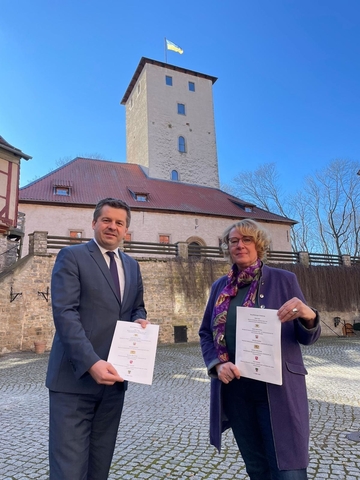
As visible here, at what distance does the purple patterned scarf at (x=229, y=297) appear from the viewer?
2.15m

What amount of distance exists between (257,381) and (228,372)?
20 centimetres

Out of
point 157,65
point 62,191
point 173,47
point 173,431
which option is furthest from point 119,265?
point 173,47

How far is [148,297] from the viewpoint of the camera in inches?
623

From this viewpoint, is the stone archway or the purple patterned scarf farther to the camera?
the stone archway

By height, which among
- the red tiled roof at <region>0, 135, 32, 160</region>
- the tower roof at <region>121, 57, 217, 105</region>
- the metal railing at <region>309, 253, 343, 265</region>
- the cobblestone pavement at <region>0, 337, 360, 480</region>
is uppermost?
the tower roof at <region>121, 57, 217, 105</region>

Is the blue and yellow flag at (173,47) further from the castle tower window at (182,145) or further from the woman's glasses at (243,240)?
the woman's glasses at (243,240)

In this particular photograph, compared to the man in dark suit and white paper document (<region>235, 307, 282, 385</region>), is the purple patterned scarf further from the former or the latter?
the man in dark suit

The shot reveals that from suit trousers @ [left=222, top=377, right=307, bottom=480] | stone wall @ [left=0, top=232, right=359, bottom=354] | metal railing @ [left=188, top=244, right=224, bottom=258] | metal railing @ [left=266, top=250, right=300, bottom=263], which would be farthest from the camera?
metal railing @ [left=266, top=250, right=300, bottom=263]

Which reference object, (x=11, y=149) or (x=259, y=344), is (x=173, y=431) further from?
(x=11, y=149)

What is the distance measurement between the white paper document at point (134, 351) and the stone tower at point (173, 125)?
2483 centimetres

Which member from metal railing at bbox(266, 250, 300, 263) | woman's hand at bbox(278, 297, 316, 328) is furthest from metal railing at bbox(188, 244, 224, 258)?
woman's hand at bbox(278, 297, 316, 328)

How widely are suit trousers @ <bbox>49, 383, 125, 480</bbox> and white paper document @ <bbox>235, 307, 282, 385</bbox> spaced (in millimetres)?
791

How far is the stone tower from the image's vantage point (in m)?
27.4

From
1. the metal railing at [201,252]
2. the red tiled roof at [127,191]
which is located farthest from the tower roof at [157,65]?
the metal railing at [201,252]
